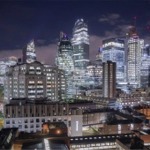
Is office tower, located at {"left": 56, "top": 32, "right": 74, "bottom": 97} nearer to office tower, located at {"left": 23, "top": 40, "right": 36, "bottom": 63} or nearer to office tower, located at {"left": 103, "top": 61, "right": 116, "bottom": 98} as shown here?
office tower, located at {"left": 23, "top": 40, "right": 36, "bottom": 63}

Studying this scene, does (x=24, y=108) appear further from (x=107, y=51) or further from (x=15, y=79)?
(x=107, y=51)

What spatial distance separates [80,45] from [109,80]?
17.7 meters

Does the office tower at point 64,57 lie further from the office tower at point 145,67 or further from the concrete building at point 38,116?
the concrete building at point 38,116

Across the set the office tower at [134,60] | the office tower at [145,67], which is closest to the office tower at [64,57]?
the office tower at [134,60]

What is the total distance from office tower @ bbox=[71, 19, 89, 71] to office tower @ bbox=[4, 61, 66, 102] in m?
17.4

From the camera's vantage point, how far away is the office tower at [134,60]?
33.0m

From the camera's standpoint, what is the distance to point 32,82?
14.3 metres

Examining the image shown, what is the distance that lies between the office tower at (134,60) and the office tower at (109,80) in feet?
47.7

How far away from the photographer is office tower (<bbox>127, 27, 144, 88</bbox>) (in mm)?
33000

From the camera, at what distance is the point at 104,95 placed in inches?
711

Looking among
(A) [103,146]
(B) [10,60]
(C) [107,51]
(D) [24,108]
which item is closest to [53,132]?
(A) [103,146]

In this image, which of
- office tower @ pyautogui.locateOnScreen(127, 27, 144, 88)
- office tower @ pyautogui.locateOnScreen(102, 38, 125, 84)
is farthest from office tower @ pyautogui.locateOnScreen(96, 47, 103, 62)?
office tower @ pyautogui.locateOnScreen(127, 27, 144, 88)

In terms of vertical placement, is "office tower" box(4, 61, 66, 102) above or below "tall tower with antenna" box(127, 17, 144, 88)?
below

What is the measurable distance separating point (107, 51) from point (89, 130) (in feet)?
81.1
